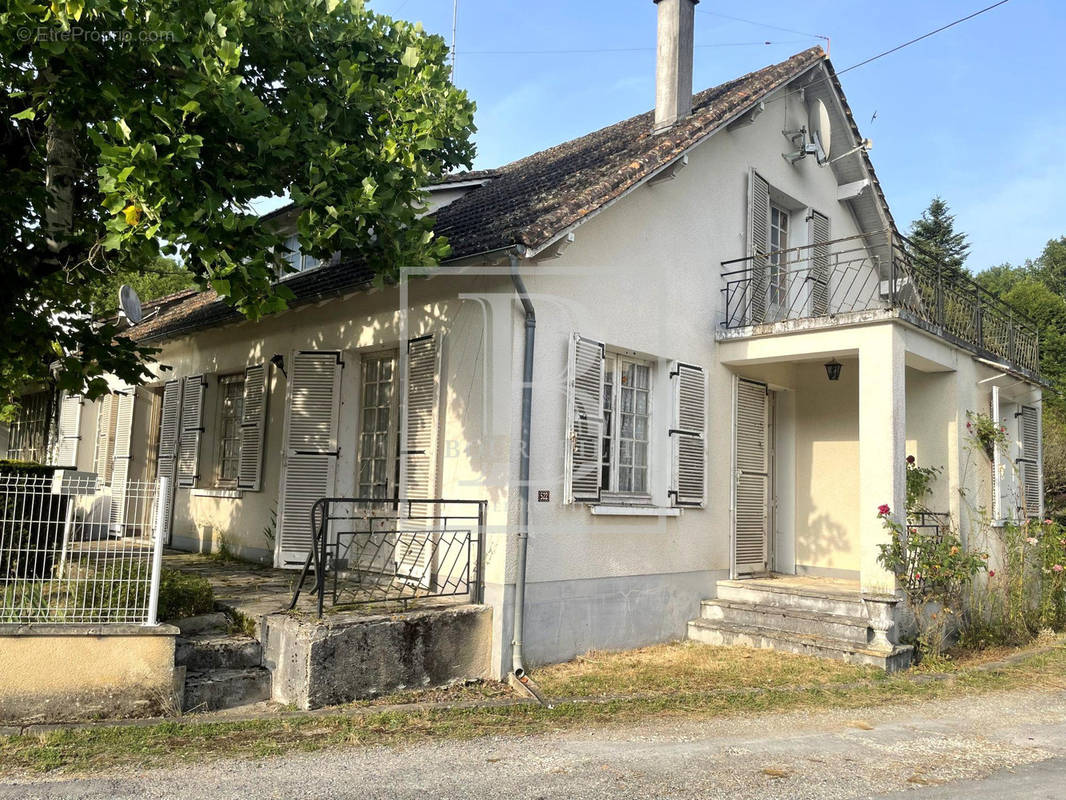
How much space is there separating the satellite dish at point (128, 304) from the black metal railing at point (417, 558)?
10.6 feet

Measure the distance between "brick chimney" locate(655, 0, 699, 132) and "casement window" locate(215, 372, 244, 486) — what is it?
6.27m

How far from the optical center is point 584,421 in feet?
25.2

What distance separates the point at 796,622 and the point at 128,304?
7.56 meters

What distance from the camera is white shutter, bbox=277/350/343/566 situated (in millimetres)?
8938

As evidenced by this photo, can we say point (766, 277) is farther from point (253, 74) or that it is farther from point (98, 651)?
point (98, 651)

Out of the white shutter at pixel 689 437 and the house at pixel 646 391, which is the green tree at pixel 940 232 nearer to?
the house at pixel 646 391

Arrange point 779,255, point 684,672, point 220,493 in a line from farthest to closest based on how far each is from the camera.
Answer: point 779,255 → point 220,493 → point 684,672

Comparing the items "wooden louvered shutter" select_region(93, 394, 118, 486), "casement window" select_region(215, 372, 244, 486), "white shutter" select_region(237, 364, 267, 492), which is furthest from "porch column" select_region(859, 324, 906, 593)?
"wooden louvered shutter" select_region(93, 394, 118, 486)

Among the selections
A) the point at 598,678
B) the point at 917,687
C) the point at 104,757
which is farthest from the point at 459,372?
the point at 917,687

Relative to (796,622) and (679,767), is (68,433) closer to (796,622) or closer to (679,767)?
(796,622)

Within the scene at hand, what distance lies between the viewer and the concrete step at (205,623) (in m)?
6.59

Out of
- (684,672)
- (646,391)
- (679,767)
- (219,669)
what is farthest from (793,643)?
(219,669)

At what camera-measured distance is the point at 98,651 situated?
551cm

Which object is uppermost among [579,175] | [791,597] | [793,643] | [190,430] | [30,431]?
[579,175]
